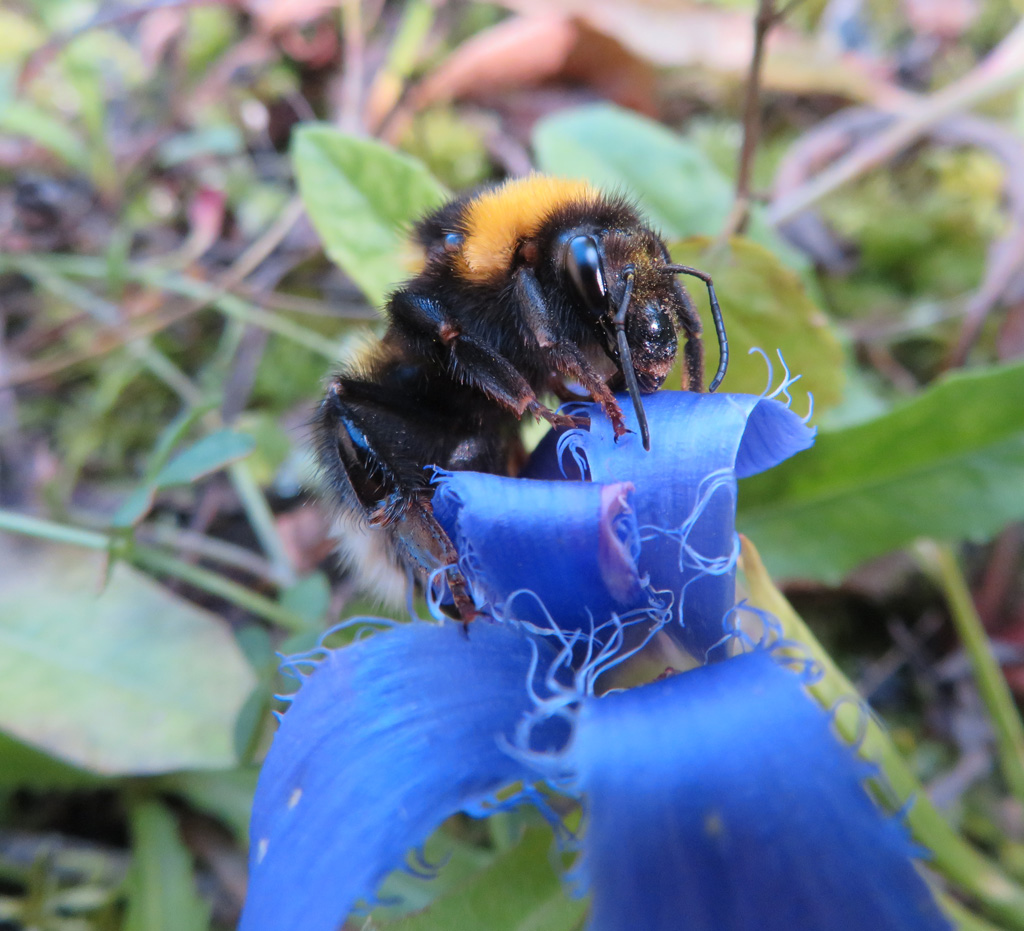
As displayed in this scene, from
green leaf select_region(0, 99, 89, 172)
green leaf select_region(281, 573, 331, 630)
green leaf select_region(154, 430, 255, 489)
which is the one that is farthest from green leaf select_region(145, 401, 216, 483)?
green leaf select_region(0, 99, 89, 172)

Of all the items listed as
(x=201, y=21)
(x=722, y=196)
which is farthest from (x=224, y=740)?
(x=201, y=21)

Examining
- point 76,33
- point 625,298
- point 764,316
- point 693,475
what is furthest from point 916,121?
point 76,33

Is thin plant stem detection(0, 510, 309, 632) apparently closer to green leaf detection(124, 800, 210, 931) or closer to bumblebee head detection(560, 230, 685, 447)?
green leaf detection(124, 800, 210, 931)

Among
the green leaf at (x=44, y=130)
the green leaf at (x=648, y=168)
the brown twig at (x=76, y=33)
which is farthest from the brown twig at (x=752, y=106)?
the green leaf at (x=44, y=130)

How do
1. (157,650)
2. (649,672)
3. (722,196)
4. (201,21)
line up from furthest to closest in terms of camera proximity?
(201,21) → (722,196) → (157,650) → (649,672)

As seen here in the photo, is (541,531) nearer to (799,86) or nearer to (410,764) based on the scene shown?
(410,764)

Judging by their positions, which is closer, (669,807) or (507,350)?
(669,807)

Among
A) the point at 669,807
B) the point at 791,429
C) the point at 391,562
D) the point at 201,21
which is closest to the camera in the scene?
the point at 669,807
